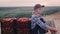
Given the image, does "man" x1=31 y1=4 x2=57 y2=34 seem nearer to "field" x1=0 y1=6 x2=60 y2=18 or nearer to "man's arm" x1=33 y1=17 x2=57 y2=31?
"man's arm" x1=33 y1=17 x2=57 y2=31

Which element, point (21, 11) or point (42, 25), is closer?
point (42, 25)

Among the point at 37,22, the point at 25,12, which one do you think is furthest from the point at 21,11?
the point at 37,22

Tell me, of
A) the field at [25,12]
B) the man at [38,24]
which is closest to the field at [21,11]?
the field at [25,12]

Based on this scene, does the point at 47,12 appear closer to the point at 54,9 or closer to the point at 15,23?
the point at 54,9

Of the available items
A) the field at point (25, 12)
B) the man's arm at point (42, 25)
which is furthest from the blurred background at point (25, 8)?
the man's arm at point (42, 25)

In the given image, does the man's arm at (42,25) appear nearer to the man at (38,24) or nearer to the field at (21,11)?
the man at (38,24)

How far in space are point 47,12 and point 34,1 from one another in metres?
0.47

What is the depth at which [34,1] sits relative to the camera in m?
4.34

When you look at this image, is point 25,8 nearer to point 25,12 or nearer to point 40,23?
point 25,12

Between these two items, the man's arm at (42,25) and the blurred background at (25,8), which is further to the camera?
the blurred background at (25,8)

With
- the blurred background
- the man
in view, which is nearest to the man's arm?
the man

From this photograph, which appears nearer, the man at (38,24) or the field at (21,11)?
the man at (38,24)

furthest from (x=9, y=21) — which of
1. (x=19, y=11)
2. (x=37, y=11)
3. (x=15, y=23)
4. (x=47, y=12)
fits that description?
(x=47, y=12)

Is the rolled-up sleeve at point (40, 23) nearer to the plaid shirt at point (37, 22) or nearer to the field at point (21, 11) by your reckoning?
the plaid shirt at point (37, 22)
